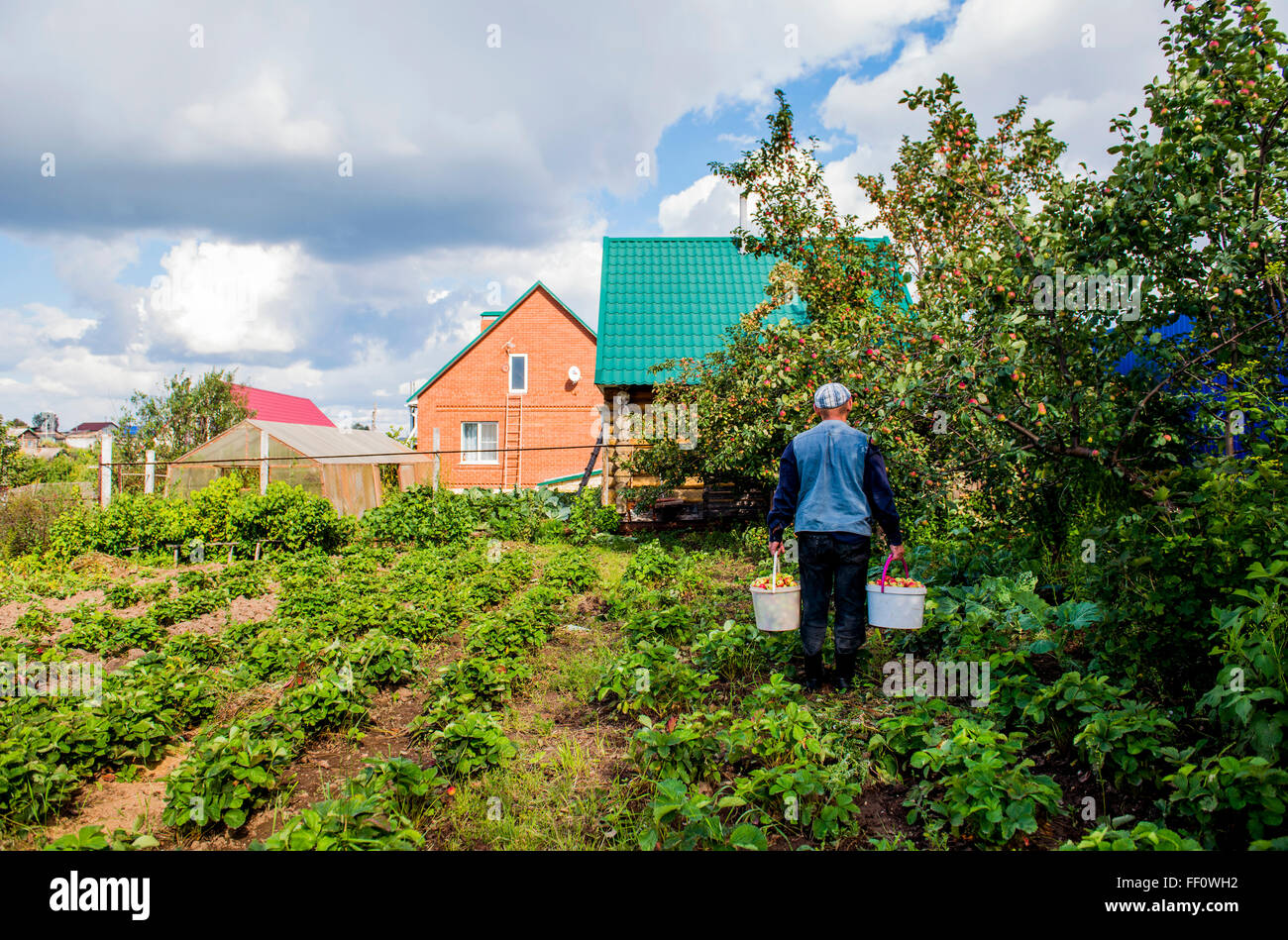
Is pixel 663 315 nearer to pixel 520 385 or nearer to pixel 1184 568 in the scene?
pixel 520 385

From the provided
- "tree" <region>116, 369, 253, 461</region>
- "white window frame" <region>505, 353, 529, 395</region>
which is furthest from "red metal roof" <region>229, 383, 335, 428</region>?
"white window frame" <region>505, 353, 529, 395</region>

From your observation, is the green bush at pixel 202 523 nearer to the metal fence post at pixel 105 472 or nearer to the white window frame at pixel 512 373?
the metal fence post at pixel 105 472

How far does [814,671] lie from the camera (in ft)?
15.4

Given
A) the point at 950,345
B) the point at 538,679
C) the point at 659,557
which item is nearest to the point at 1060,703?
the point at 950,345

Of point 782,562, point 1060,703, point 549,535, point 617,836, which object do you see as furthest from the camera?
point 549,535

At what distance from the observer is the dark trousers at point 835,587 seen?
14.9 ft

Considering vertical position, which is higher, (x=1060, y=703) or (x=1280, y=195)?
(x=1280, y=195)

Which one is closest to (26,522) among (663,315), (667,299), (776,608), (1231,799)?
(663,315)

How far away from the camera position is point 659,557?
29.3ft

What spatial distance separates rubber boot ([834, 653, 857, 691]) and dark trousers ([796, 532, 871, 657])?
5 cm

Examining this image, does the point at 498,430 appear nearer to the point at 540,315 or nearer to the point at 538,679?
the point at 540,315

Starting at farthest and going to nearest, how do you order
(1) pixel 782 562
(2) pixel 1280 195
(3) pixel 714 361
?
(3) pixel 714 361 < (1) pixel 782 562 < (2) pixel 1280 195

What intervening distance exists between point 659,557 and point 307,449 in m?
12.6

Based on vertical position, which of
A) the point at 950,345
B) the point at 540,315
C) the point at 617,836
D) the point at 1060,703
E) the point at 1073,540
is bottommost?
the point at 617,836
